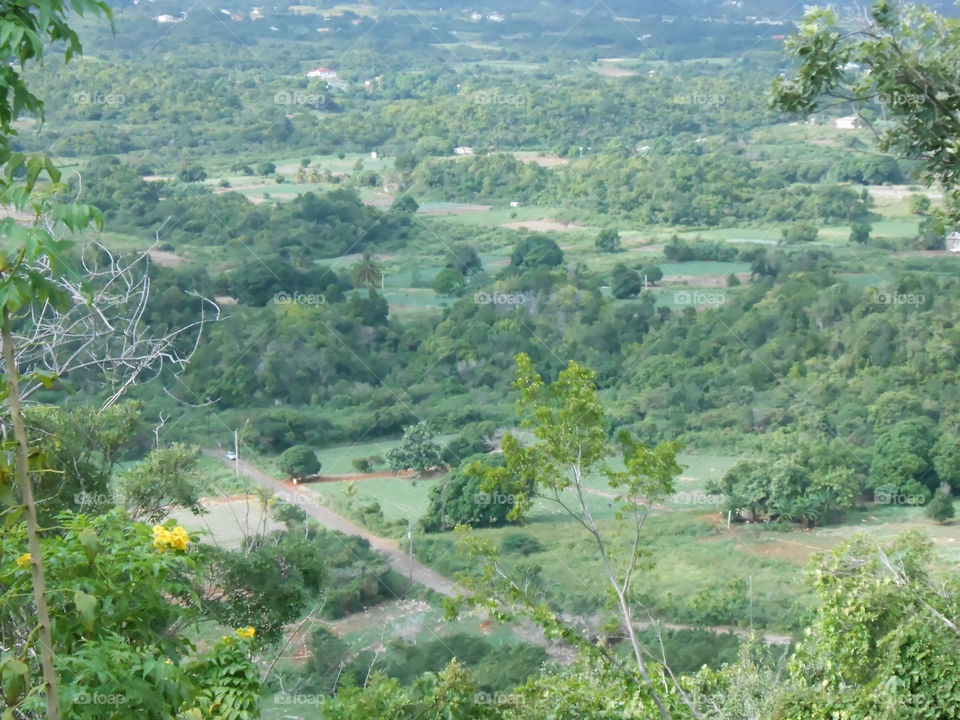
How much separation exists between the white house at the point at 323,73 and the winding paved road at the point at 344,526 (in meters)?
23.9

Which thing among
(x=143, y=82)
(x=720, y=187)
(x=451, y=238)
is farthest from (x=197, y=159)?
(x=720, y=187)

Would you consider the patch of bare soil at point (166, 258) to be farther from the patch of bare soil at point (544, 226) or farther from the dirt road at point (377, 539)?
the patch of bare soil at point (544, 226)

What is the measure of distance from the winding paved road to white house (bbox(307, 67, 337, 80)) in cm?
2388

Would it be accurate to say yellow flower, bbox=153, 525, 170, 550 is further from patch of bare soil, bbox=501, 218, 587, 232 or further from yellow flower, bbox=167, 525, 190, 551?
patch of bare soil, bbox=501, 218, 587, 232

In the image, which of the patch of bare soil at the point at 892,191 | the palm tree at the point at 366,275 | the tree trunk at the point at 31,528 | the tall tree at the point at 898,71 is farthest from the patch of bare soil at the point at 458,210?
the tree trunk at the point at 31,528

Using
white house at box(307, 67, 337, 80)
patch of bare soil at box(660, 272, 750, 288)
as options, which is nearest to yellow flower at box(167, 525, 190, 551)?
patch of bare soil at box(660, 272, 750, 288)

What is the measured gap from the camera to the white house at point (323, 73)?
4009 centimetres

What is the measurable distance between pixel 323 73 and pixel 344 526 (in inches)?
1072

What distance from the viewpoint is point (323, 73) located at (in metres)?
40.6

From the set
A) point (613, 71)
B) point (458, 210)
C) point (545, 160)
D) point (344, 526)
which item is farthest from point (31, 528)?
point (613, 71)

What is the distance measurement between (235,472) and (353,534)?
2831 mm

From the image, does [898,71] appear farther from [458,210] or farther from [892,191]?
[458,210]

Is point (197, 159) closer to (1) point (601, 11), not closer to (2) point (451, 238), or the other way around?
(2) point (451, 238)

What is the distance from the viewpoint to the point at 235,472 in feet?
59.4
